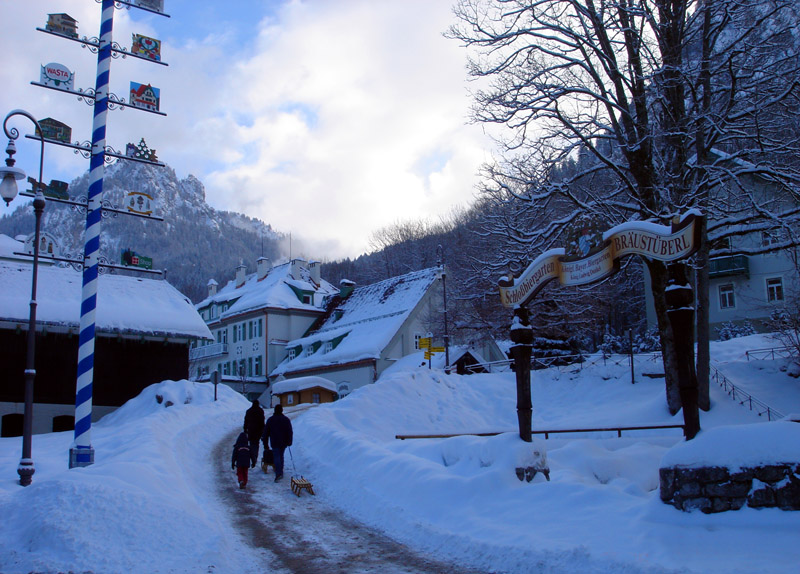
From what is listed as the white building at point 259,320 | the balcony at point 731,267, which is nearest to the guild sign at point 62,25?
the balcony at point 731,267

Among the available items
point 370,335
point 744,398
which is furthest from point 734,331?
point 370,335

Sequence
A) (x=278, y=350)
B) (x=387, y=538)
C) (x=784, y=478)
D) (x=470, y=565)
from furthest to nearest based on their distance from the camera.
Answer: (x=278, y=350)
(x=387, y=538)
(x=470, y=565)
(x=784, y=478)

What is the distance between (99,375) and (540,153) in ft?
78.2

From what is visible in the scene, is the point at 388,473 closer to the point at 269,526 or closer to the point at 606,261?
the point at 269,526

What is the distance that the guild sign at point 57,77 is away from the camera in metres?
15.5

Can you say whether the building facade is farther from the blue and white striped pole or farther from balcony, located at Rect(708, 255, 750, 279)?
balcony, located at Rect(708, 255, 750, 279)

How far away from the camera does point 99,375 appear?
33.0 metres

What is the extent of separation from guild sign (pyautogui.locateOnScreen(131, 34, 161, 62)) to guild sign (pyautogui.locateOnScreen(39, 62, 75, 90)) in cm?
157

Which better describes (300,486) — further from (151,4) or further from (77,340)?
(77,340)

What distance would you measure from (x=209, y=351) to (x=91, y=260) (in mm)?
49669

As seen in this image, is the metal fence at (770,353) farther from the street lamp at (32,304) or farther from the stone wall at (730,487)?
the street lamp at (32,304)

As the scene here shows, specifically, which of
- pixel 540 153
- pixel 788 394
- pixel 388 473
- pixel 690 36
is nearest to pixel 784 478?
pixel 388 473

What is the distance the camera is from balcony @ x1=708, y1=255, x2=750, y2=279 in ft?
124

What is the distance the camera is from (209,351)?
6303 cm
